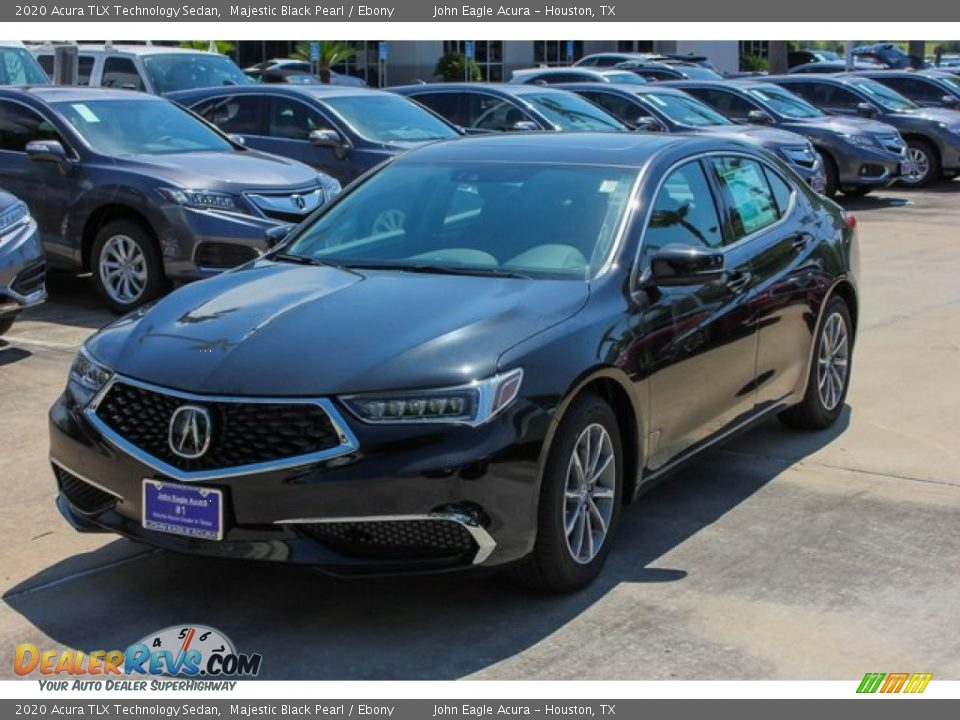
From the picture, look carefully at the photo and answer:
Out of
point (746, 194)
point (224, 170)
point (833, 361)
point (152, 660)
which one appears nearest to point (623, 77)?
point (224, 170)

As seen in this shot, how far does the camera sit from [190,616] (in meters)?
4.86

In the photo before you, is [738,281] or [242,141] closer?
[738,281]

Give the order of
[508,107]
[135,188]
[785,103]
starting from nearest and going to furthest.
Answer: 1. [135,188]
2. [508,107]
3. [785,103]

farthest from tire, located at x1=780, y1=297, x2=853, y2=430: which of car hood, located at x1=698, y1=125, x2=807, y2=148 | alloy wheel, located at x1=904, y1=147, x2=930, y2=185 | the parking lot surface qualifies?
alloy wheel, located at x1=904, y1=147, x2=930, y2=185

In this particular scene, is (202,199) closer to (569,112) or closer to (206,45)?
(569,112)

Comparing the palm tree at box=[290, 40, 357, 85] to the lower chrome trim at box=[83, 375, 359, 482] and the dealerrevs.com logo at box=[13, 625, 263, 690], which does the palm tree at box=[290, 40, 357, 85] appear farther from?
the dealerrevs.com logo at box=[13, 625, 263, 690]

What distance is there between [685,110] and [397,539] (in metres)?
14.7

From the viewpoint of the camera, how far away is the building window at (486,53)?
163 feet

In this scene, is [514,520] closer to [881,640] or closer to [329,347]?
[329,347]

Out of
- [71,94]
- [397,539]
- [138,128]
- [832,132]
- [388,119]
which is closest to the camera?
[397,539]

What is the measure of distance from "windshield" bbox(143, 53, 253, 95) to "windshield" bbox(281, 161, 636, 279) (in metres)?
12.5

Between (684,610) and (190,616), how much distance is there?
66.8 inches

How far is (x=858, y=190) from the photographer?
20.2m

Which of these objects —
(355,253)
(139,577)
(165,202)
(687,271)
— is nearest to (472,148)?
(355,253)
